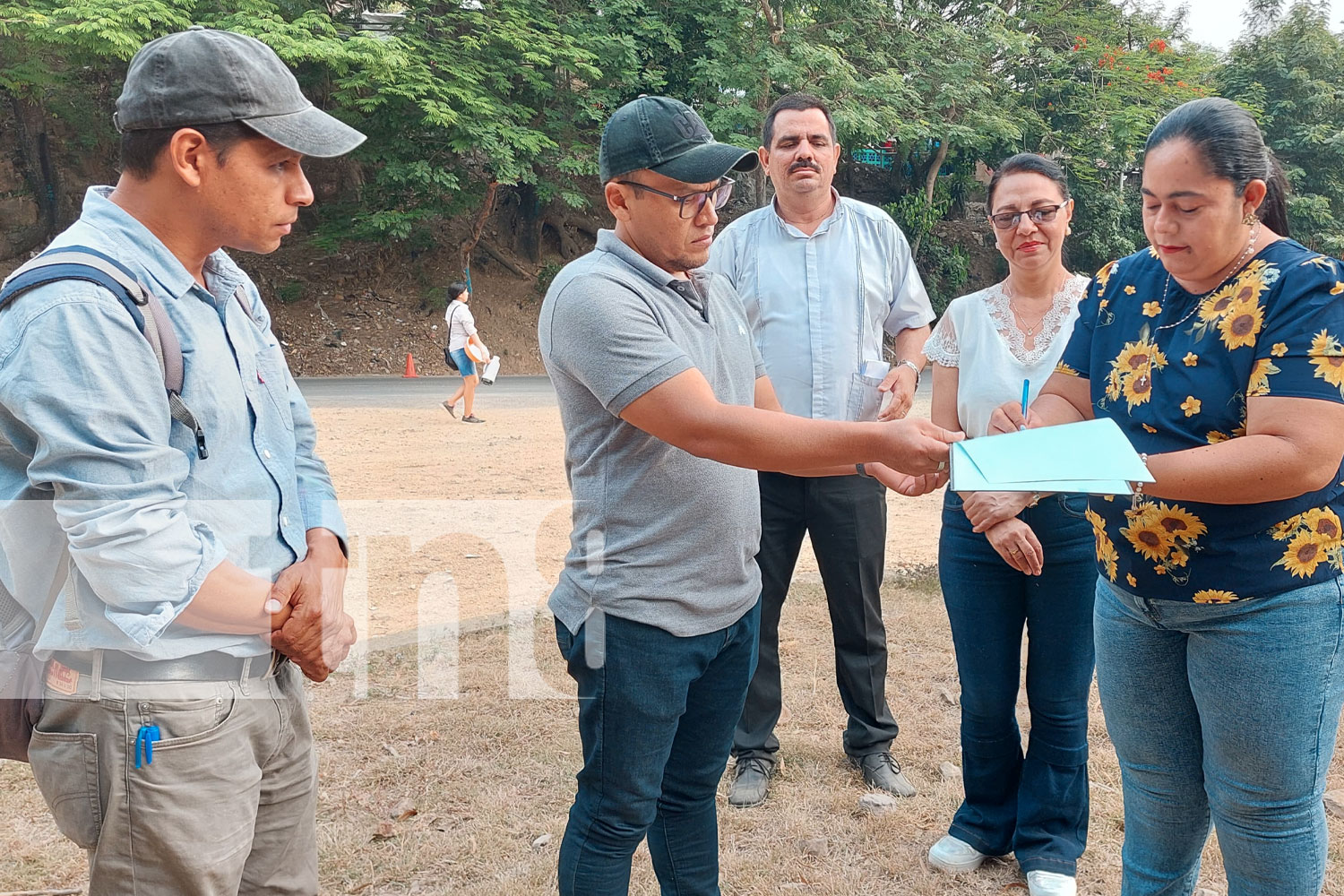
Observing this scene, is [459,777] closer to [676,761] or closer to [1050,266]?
[676,761]

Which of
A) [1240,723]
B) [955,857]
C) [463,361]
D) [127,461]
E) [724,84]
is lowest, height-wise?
[463,361]

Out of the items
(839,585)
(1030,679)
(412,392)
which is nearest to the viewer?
(1030,679)

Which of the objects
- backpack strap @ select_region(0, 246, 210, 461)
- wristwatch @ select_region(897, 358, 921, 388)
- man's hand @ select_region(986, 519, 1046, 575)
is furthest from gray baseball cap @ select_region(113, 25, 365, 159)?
wristwatch @ select_region(897, 358, 921, 388)

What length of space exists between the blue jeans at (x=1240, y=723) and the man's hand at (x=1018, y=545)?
1.51 ft

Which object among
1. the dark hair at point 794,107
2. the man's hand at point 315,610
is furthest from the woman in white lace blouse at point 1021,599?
the man's hand at point 315,610

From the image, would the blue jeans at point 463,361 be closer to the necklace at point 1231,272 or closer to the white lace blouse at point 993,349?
the white lace blouse at point 993,349

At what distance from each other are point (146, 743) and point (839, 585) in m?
2.45

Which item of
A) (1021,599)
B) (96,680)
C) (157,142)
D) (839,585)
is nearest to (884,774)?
(839,585)

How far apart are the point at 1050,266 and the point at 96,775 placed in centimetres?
270

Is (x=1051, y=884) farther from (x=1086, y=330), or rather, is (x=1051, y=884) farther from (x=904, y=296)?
(x=904, y=296)

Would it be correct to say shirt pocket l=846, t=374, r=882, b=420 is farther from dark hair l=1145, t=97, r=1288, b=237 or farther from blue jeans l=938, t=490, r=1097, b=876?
dark hair l=1145, t=97, r=1288, b=237

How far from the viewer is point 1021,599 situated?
288 cm

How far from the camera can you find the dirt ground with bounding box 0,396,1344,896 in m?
2.90

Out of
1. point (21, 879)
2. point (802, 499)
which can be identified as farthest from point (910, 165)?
point (21, 879)
